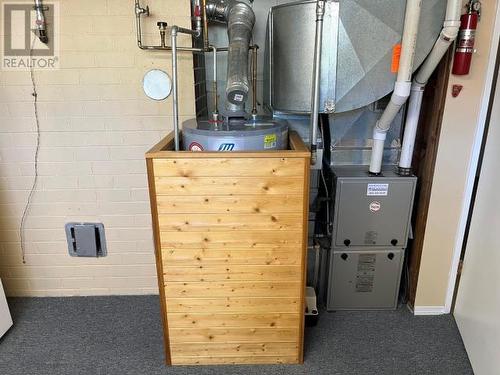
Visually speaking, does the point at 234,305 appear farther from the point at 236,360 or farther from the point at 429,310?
the point at 429,310

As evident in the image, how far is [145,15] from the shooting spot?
206cm

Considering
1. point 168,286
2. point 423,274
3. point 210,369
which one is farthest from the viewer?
point 423,274

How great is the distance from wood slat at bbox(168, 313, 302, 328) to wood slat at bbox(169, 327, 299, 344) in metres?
0.02

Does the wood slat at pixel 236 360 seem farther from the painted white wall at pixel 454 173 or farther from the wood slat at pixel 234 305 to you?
the painted white wall at pixel 454 173

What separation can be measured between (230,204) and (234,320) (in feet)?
2.04

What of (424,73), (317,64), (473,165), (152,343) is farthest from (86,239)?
(473,165)

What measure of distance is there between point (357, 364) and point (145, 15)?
216cm

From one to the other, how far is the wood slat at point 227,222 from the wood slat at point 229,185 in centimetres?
11

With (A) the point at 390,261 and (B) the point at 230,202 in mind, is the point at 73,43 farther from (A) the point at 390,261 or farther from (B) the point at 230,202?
(A) the point at 390,261

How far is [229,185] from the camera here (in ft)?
5.40

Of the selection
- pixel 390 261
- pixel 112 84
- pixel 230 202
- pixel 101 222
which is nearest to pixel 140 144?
pixel 112 84

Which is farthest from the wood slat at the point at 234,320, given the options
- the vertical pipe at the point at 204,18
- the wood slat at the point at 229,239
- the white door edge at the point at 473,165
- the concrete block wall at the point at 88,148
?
the vertical pipe at the point at 204,18

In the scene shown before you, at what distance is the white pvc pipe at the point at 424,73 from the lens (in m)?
1.64

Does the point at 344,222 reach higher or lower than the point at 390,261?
higher
